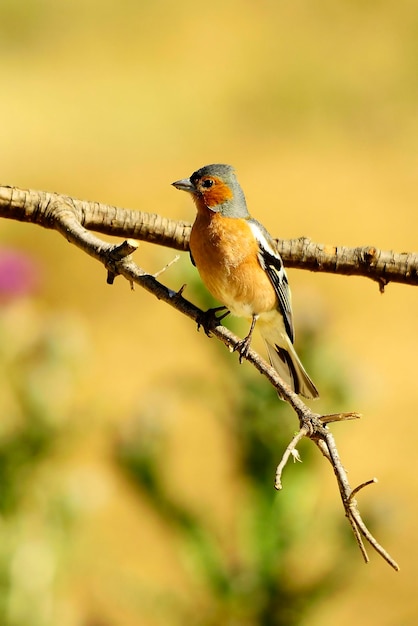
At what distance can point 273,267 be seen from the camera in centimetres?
323

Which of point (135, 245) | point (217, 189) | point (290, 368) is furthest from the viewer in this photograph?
point (290, 368)

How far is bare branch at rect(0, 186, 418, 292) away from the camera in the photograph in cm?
260

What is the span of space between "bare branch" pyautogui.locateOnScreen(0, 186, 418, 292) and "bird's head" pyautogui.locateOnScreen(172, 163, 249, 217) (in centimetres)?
58

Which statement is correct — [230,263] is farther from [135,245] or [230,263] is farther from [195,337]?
[195,337]

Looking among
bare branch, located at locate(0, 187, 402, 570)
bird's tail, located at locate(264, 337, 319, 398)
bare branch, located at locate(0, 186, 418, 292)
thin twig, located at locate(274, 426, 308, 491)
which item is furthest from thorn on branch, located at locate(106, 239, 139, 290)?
bird's tail, located at locate(264, 337, 319, 398)

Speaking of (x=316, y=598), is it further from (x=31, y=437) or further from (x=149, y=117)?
(x=149, y=117)

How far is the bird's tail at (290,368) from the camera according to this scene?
3362mm

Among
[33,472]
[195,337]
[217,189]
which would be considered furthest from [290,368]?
[195,337]

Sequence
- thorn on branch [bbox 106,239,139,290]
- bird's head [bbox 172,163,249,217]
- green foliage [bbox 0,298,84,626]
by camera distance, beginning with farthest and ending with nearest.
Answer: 1. green foliage [bbox 0,298,84,626]
2. bird's head [bbox 172,163,249,217]
3. thorn on branch [bbox 106,239,139,290]

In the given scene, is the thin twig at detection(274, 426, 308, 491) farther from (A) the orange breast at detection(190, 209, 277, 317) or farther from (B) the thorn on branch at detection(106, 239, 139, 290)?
(A) the orange breast at detection(190, 209, 277, 317)

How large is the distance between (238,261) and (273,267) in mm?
133

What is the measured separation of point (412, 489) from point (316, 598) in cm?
329

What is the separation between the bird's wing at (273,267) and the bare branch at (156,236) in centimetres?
24

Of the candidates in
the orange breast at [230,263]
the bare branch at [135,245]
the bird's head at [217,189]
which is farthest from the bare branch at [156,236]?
the bird's head at [217,189]
